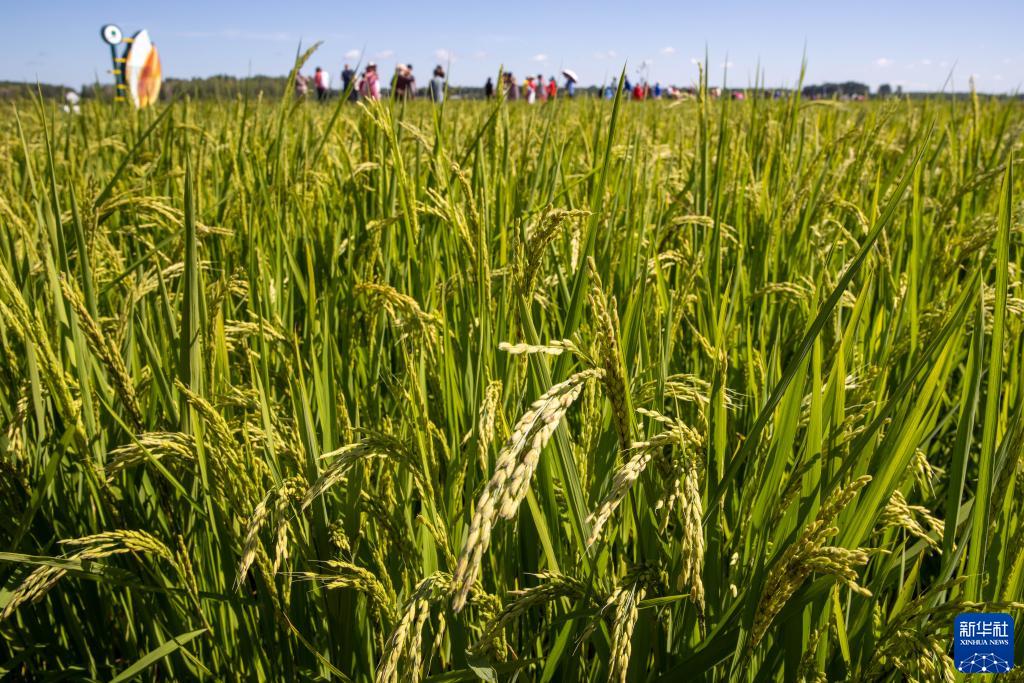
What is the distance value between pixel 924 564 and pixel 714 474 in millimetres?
625

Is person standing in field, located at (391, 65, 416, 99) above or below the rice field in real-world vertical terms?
above

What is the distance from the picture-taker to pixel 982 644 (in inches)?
29.8

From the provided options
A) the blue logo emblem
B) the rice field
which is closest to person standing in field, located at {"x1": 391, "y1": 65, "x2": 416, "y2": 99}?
the rice field

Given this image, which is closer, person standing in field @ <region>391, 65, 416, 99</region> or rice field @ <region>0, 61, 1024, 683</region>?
rice field @ <region>0, 61, 1024, 683</region>

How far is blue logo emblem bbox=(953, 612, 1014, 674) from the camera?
73 cm

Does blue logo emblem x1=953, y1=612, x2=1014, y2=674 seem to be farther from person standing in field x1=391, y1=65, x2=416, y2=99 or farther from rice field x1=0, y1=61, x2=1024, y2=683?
person standing in field x1=391, y1=65, x2=416, y2=99

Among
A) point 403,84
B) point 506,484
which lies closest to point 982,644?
point 506,484

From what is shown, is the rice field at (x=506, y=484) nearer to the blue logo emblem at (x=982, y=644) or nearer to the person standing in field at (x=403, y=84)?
the blue logo emblem at (x=982, y=644)

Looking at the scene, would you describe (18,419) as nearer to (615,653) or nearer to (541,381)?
(541,381)

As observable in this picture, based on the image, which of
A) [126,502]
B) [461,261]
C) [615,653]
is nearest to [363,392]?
[461,261]

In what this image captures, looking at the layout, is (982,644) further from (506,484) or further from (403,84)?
(403,84)

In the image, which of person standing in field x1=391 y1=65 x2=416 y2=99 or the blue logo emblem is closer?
the blue logo emblem

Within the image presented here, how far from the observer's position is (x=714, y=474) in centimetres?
101

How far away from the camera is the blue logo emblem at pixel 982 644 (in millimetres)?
733
